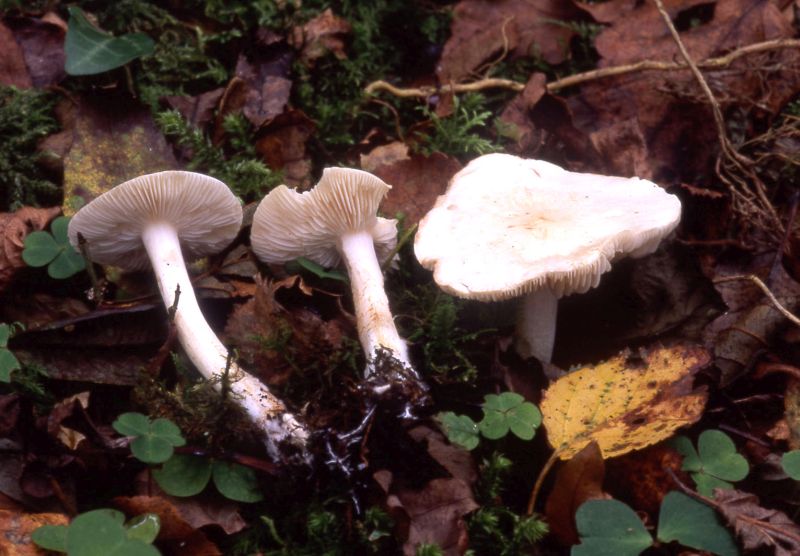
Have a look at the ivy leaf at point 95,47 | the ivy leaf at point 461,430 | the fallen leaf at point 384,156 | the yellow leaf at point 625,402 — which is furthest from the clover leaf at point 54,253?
the yellow leaf at point 625,402

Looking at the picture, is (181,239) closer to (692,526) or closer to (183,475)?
(183,475)

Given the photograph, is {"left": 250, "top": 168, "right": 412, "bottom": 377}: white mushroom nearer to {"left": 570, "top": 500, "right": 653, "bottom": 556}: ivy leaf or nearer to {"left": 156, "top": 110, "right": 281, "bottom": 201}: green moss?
{"left": 156, "top": 110, "right": 281, "bottom": 201}: green moss

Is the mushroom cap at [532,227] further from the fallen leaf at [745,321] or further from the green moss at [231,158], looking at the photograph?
the green moss at [231,158]

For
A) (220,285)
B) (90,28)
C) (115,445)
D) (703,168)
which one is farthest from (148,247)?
(703,168)

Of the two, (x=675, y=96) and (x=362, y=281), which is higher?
(x=675, y=96)

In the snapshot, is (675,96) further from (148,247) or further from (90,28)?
(90,28)

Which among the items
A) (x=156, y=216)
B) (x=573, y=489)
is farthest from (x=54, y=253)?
(x=573, y=489)

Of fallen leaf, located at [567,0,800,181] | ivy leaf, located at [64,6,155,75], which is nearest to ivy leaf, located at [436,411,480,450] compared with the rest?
fallen leaf, located at [567,0,800,181]

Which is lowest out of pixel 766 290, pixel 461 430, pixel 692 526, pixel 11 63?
pixel 692 526
